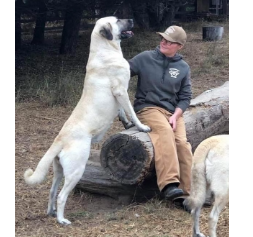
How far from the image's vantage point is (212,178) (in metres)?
4.35

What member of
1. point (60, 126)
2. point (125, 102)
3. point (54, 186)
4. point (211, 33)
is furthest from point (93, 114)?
point (211, 33)

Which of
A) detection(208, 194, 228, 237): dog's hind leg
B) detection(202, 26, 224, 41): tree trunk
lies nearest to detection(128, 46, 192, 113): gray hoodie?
detection(208, 194, 228, 237): dog's hind leg

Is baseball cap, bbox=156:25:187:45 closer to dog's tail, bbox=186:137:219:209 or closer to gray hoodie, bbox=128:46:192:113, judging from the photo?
gray hoodie, bbox=128:46:192:113

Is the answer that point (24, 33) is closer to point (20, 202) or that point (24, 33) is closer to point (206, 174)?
point (20, 202)

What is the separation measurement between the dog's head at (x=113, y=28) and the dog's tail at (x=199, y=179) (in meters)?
1.82

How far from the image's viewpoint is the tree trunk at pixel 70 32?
41.9 feet

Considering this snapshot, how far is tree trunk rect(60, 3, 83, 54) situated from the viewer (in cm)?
1276

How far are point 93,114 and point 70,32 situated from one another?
8.02 metres

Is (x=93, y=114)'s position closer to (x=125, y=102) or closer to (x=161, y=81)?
(x=125, y=102)

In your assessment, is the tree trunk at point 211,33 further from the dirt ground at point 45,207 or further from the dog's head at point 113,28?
the dog's head at point 113,28

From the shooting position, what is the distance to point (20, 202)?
5691mm

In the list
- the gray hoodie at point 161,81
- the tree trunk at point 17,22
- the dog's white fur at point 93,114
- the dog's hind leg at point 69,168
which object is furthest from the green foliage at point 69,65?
the dog's hind leg at point 69,168

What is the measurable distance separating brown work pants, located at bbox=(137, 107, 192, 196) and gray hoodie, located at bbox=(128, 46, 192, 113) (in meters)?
0.12
